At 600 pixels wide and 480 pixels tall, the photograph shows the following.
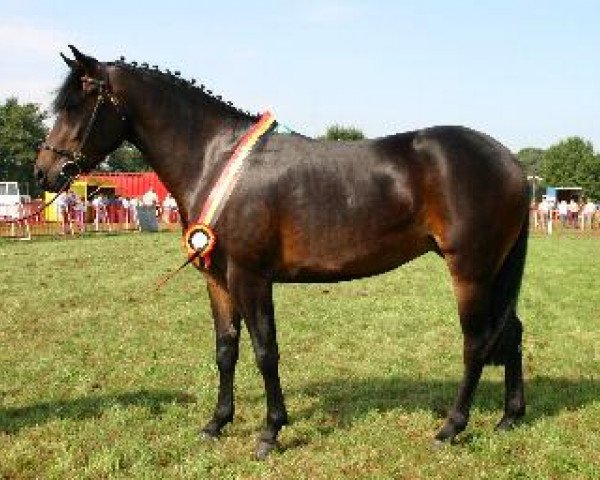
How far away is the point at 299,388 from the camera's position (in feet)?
23.9

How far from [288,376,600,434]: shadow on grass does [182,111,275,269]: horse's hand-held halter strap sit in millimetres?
1818

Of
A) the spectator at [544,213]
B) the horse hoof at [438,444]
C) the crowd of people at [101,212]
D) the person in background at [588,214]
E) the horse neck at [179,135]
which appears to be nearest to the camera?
the horse hoof at [438,444]

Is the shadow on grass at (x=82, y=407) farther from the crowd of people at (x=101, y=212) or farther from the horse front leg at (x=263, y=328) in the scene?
the crowd of people at (x=101, y=212)

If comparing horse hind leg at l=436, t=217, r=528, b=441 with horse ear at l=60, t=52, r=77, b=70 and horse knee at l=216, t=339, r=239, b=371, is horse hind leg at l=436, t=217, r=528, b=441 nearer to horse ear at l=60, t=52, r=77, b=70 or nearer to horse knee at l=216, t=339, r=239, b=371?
horse knee at l=216, t=339, r=239, b=371

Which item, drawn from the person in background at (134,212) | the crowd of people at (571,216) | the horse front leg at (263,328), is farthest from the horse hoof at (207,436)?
the crowd of people at (571,216)

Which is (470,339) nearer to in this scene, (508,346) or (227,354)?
(508,346)

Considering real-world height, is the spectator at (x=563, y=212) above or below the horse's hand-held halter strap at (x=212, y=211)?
below

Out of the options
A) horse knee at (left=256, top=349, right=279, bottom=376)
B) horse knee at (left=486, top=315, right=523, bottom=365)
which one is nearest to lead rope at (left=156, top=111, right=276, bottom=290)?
horse knee at (left=256, top=349, right=279, bottom=376)

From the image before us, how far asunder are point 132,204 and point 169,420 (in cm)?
3488

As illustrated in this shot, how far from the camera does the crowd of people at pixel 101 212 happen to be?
115ft

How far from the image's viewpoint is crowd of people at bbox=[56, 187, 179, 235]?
115 feet

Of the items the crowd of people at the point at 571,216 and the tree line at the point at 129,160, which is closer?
the crowd of people at the point at 571,216

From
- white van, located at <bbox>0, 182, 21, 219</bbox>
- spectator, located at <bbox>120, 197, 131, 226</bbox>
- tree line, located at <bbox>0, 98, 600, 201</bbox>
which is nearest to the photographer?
white van, located at <bbox>0, 182, 21, 219</bbox>

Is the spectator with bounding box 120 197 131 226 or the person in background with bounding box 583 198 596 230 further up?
the spectator with bounding box 120 197 131 226
